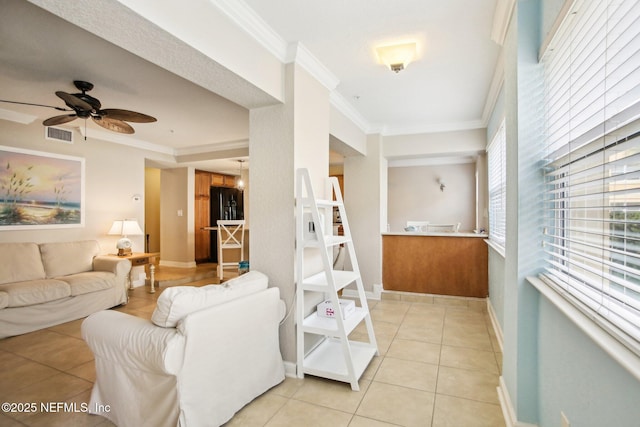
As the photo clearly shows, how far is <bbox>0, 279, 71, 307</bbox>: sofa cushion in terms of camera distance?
11.0ft

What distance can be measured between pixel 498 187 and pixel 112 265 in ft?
15.9

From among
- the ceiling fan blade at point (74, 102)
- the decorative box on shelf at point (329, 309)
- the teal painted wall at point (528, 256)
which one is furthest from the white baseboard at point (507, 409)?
the ceiling fan blade at point (74, 102)

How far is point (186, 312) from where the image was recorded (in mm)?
1758

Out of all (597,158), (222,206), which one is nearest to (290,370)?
(597,158)

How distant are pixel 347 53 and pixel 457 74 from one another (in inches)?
43.9

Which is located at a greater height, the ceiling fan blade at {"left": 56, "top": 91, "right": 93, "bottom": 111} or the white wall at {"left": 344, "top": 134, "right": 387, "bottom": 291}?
the ceiling fan blade at {"left": 56, "top": 91, "right": 93, "bottom": 111}

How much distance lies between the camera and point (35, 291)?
3463 mm

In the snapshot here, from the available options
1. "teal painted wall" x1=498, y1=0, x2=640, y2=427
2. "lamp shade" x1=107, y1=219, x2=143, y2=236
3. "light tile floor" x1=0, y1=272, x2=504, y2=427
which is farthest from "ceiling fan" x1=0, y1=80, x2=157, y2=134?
"teal painted wall" x1=498, y1=0, x2=640, y2=427

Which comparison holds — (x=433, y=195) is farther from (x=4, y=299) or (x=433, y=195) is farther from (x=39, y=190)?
(x=4, y=299)

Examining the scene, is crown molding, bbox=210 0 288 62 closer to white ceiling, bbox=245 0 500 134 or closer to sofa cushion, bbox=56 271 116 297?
white ceiling, bbox=245 0 500 134

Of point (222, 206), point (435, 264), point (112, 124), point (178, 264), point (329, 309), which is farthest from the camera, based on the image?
point (222, 206)

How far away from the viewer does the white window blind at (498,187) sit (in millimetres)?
3113

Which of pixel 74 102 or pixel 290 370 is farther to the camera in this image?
pixel 74 102

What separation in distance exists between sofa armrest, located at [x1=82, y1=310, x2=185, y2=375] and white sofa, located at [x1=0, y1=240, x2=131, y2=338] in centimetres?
221
